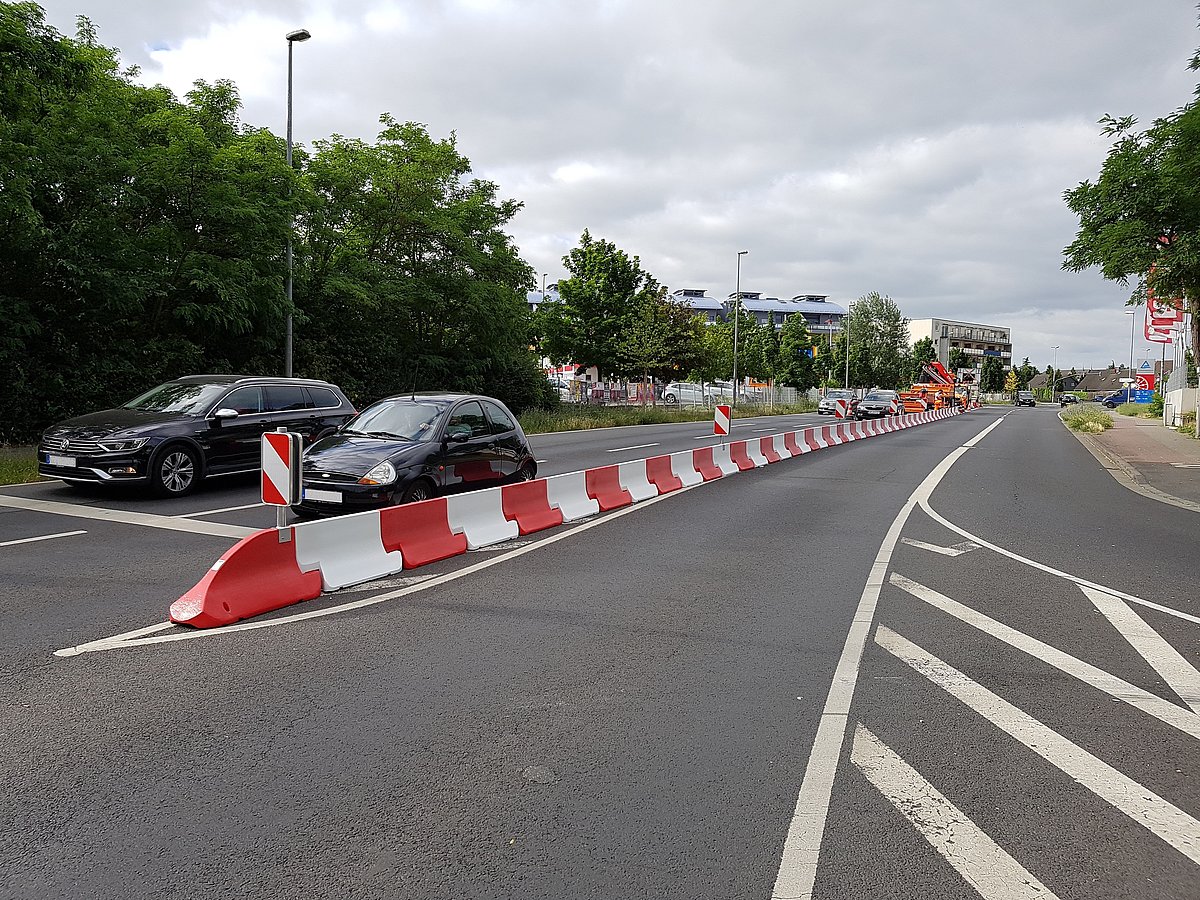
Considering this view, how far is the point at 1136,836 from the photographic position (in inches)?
135

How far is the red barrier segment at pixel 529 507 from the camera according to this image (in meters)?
9.87

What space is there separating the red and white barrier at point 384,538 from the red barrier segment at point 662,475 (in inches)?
1.3

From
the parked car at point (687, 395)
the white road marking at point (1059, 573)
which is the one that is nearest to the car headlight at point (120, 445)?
the white road marking at point (1059, 573)

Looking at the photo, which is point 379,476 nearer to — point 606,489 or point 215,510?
point 215,510

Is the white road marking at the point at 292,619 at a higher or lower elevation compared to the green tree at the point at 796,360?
lower

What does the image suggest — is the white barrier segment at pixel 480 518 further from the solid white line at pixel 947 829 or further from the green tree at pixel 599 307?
the green tree at pixel 599 307

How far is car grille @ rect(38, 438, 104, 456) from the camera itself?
1119cm

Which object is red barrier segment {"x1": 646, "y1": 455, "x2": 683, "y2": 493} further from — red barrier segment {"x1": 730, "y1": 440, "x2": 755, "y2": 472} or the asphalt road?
the asphalt road

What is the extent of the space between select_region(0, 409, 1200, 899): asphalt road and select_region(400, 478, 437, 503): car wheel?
157 cm

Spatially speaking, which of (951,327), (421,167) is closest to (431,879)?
(421,167)

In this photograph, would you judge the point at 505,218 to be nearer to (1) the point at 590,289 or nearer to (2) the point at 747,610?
(1) the point at 590,289

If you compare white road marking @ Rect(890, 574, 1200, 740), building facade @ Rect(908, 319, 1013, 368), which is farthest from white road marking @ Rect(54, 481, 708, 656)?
building facade @ Rect(908, 319, 1013, 368)

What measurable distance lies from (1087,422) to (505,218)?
26203mm

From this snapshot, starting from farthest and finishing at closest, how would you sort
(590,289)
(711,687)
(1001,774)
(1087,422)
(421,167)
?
(590,289)
(1087,422)
(421,167)
(711,687)
(1001,774)
